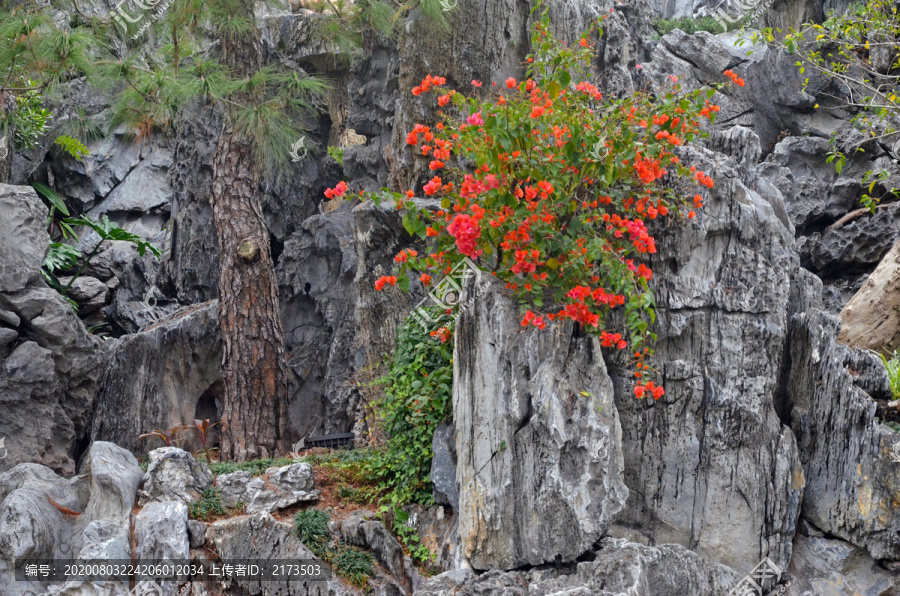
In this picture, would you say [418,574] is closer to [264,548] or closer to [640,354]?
[264,548]

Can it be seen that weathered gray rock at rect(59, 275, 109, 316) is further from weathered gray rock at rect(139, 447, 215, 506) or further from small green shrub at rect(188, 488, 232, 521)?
small green shrub at rect(188, 488, 232, 521)

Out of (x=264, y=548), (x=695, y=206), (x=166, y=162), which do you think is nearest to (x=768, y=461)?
(x=695, y=206)

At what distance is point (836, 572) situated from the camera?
5.39m

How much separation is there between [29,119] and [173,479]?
317 inches

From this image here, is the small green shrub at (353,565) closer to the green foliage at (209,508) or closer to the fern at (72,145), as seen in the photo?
the green foliage at (209,508)

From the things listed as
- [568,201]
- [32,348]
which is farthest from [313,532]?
[32,348]

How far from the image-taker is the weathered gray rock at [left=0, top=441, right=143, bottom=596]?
205 inches

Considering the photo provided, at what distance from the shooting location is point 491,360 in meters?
5.15


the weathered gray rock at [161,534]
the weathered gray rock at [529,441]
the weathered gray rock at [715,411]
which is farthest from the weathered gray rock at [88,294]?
the weathered gray rock at [715,411]

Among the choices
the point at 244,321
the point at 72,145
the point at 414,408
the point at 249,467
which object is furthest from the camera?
the point at 72,145

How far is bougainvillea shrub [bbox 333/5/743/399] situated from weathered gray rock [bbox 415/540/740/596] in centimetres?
104

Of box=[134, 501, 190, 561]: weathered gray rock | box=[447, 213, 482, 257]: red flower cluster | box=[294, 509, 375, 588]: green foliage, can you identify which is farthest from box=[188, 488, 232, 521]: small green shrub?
box=[447, 213, 482, 257]: red flower cluster

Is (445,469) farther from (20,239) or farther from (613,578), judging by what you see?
(20,239)

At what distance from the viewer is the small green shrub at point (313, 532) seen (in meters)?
5.44
